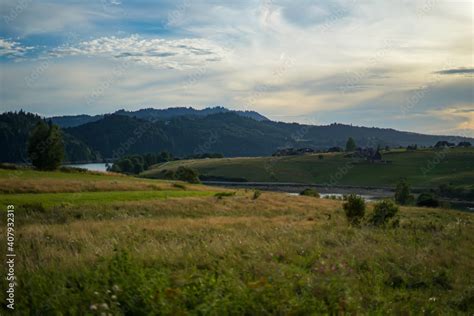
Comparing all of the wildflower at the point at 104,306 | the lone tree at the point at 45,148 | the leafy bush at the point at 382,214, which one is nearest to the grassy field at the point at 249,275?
the wildflower at the point at 104,306

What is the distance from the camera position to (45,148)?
83938mm

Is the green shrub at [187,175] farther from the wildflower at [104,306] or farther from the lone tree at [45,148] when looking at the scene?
the wildflower at [104,306]

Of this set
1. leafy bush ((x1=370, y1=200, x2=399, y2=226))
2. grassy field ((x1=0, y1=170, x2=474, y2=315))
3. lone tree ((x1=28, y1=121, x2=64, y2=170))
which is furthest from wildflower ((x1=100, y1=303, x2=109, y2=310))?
lone tree ((x1=28, y1=121, x2=64, y2=170))

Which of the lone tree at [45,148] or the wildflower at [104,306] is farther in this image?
the lone tree at [45,148]

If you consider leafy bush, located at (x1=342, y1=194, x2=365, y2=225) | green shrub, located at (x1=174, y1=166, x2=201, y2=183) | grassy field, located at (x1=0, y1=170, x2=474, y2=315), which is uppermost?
grassy field, located at (x1=0, y1=170, x2=474, y2=315)

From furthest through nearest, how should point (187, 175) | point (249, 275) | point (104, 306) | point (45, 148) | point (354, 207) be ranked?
point (187, 175) → point (45, 148) → point (354, 207) → point (249, 275) → point (104, 306)

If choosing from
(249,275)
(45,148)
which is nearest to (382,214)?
(249,275)

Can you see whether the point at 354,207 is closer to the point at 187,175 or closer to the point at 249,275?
the point at 249,275

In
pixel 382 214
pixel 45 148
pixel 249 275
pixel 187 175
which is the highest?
pixel 45 148

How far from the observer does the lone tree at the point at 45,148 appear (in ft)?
274

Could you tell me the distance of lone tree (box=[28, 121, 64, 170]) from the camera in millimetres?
83375

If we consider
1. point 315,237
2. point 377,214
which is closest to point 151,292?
point 315,237

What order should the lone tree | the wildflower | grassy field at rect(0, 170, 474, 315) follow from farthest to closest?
1. the lone tree
2. grassy field at rect(0, 170, 474, 315)
3. the wildflower

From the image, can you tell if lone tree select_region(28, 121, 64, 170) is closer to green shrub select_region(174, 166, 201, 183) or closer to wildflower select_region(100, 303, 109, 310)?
green shrub select_region(174, 166, 201, 183)
